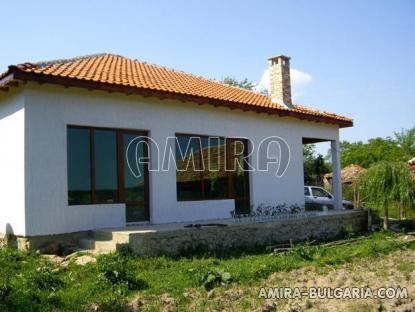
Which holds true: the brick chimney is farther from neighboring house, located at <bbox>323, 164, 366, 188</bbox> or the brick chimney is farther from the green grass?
neighboring house, located at <bbox>323, 164, 366, 188</bbox>

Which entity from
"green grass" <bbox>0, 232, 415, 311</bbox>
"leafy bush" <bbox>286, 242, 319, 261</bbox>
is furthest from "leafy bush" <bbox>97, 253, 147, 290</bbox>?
"leafy bush" <bbox>286, 242, 319, 261</bbox>

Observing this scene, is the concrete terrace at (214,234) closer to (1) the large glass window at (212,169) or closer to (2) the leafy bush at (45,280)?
(1) the large glass window at (212,169)

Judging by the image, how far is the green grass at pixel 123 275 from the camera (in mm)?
7062

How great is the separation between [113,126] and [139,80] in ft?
5.85

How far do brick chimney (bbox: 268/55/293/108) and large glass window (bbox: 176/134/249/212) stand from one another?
295 centimetres

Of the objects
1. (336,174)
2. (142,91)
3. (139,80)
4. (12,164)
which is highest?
(139,80)

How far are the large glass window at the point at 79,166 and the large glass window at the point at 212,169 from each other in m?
2.64

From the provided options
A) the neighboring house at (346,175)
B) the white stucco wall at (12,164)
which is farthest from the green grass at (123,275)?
the neighboring house at (346,175)

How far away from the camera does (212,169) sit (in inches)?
547

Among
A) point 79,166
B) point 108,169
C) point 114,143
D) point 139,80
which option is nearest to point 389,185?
point 139,80

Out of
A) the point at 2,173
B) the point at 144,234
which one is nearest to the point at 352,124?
the point at 144,234

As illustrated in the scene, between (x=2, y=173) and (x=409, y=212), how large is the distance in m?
13.7

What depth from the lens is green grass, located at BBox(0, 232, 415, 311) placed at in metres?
7.06

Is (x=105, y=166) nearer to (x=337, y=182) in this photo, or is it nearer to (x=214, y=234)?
(x=214, y=234)
